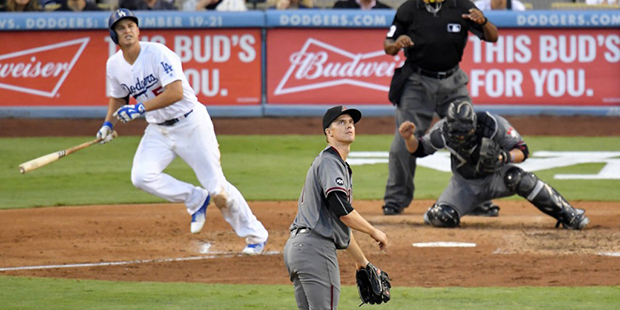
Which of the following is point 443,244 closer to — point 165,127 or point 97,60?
point 165,127

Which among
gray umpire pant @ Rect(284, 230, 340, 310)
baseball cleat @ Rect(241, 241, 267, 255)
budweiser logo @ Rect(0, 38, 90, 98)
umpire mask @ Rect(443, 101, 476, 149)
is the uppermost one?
gray umpire pant @ Rect(284, 230, 340, 310)

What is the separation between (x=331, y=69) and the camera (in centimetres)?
1723

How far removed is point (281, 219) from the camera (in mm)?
10938

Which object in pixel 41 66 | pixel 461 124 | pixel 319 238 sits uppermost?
pixel 319 238

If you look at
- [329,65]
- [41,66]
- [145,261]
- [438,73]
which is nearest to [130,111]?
[145,261]

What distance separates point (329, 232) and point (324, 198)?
7.3 inches

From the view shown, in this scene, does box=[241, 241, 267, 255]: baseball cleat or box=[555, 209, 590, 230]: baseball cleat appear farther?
box=[555, 209, 590, 230]: baseball cleat

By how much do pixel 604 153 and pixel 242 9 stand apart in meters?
6.35

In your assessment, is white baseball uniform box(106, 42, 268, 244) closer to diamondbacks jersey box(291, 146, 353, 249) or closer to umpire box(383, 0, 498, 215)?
umpire box(383, 0, 498, 215)

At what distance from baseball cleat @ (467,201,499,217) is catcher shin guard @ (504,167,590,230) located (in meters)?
1.11

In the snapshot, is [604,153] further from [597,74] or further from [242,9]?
[242,9]

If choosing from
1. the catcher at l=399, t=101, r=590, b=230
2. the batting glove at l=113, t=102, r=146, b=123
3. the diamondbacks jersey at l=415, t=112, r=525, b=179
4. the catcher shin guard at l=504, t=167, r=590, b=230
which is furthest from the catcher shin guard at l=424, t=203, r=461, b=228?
the batting glove at l=113, t=102, r=146, b=123

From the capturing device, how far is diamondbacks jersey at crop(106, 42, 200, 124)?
28.1 ft

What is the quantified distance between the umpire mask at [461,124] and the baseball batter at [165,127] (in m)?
2.04
